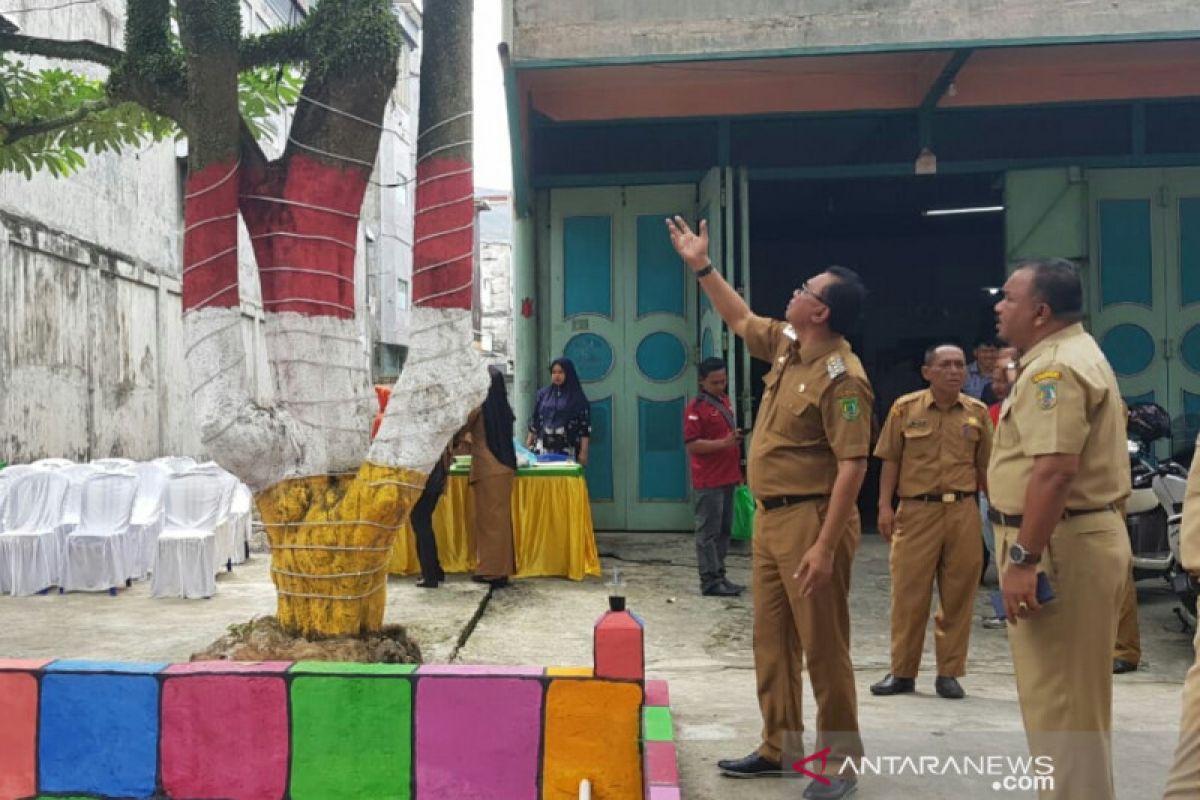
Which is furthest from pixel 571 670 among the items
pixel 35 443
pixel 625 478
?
pixel 35 443

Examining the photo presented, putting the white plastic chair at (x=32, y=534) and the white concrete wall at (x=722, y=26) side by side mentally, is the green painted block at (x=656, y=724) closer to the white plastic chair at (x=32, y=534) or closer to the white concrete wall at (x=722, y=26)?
the white concrete wall at (x=722, y=26)

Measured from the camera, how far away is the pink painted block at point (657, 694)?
3502mm

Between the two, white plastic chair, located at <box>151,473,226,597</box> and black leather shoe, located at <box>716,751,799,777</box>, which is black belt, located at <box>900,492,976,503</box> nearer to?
black leather shoe, located at <box>716,751,799,777</box>

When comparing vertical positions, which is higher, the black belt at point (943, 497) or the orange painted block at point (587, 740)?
the black belt at point (943, 497)

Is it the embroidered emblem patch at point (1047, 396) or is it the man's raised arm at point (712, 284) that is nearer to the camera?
the embroidered emblem patch at point (1047, 396)

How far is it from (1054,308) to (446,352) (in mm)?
2178

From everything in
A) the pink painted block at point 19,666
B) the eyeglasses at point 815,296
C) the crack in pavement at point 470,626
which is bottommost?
the crack in pavement at point 470,626

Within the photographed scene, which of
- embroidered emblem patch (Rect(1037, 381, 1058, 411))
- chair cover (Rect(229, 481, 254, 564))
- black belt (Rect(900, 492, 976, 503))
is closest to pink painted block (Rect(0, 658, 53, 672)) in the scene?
embroidered emblem patch (Rect(1037, 381, 1058, 411))

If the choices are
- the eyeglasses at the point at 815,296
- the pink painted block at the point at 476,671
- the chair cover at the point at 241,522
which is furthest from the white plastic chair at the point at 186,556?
the eyeglasses at the point at 815,296

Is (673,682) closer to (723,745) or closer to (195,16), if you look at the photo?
(723,745)

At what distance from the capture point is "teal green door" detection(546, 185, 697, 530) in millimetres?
9336

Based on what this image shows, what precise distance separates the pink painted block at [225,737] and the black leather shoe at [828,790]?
5.50 ft

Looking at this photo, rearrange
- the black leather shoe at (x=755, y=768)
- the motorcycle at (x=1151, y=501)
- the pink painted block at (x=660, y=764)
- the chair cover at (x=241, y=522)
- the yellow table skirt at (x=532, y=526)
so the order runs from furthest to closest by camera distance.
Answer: the chair cover at (x=241, y=522) < the yellow table skirt at (x=532, y=526) < the motorcycle at (x=1151, y=501) < the black leather shoe at (x=755, y=768) < the pink painted block at (x=660, y=764)

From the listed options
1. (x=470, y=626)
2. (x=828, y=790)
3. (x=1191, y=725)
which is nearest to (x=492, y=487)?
(x=470, y=626)
